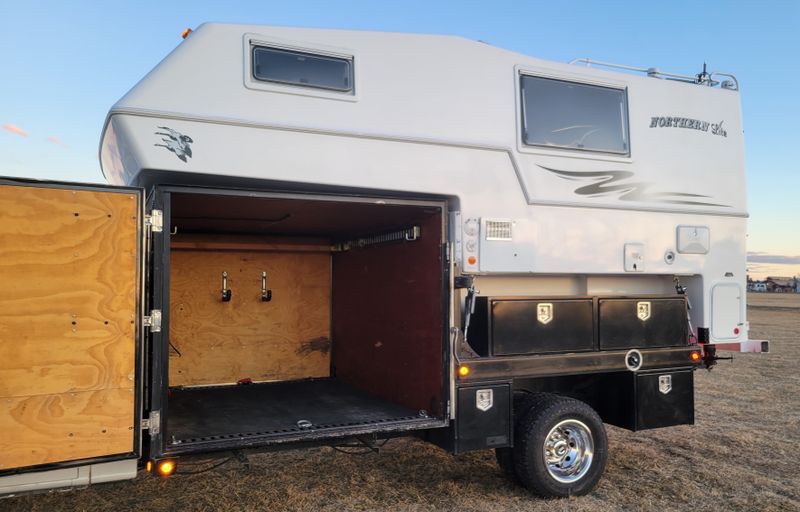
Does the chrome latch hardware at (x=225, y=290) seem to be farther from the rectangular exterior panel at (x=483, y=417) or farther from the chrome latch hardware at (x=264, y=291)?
the rectangular exterior panel at (x=483, y=417)

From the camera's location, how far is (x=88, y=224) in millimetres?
3746

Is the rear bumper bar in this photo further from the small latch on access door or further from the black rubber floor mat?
the black rubber floor mat

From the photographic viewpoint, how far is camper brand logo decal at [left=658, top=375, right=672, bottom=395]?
18.8 ft

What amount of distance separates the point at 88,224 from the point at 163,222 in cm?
43

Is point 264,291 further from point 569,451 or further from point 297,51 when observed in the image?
point 569,451

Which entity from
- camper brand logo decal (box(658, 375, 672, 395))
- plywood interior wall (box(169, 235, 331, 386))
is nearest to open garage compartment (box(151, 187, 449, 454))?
plywood interior wall (box(169, 235, 331, 386))

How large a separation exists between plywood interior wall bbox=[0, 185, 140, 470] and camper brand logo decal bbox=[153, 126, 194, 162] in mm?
365

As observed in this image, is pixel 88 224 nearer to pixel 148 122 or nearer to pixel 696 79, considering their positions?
pixel 148 122

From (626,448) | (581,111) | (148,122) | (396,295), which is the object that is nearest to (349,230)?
(396,295)

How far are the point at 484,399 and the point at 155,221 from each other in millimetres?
2625

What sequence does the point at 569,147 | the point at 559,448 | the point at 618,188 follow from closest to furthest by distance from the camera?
the point at 559,448, the point at 569,147, the point at 618,188

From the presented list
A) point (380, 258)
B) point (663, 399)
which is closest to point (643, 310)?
point (663, 399)

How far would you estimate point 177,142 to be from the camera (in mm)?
4008

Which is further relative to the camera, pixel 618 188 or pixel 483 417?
Answer: pixel 618 188
